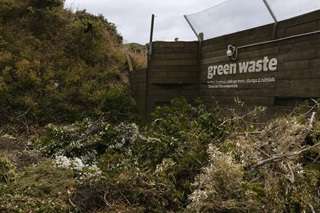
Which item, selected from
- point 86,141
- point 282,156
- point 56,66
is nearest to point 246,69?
point 86,141

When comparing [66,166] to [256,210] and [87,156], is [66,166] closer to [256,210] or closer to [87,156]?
[87,156]

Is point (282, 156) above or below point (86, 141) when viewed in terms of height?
above

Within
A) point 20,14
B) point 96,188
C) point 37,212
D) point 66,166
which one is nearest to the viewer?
point 37,212

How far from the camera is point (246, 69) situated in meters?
6.80

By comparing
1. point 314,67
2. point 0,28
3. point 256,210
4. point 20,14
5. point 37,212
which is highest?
point 20,14

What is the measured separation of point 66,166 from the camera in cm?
443

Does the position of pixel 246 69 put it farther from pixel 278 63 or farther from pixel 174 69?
pixel 174 69

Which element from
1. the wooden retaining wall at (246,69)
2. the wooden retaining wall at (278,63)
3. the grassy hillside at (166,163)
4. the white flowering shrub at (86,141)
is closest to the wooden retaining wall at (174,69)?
the wooden retaining wall at (246,69)

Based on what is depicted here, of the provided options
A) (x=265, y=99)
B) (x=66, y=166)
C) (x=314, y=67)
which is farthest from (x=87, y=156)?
(x=314, y=67)

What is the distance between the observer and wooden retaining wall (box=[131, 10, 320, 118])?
5477mm

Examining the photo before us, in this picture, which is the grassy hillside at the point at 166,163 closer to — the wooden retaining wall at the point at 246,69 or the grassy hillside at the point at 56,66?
the grassy hillside at the point at 56,66

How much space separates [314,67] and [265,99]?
124cm

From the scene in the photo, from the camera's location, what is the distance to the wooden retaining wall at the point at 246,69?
548 centimetres

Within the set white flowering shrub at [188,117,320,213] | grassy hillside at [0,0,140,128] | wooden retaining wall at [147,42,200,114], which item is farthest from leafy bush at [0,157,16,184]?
wooden retaining wall at [147,42,200,114]
